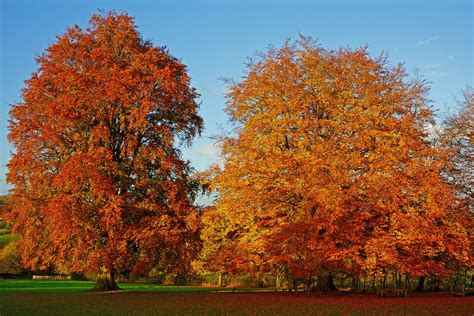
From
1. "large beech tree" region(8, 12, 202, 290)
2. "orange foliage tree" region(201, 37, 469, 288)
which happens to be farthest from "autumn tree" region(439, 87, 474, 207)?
"large beech tree" region(8, 12, 202, 290)

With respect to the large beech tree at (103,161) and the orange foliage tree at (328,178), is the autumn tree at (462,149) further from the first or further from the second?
the large beech tree at (103,161)

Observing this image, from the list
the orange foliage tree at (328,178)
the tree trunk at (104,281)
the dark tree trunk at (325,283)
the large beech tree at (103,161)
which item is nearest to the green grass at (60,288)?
the tree trunk at (104,281)

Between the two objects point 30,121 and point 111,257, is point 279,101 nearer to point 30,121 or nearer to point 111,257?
point 111,257

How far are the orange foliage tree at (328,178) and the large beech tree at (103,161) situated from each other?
3385mm

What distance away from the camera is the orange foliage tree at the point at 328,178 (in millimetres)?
29203

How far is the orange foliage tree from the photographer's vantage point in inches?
1150

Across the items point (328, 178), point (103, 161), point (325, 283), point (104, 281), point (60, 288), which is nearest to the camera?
point (328, 178)

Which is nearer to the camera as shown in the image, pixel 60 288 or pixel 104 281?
pixel 104 281

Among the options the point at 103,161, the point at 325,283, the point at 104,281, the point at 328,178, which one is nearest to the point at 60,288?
the point at 104,281

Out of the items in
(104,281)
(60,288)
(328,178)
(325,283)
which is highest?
(328,178)

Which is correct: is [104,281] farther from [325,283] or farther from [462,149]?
[462,149]

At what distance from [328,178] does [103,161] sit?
47.8 feet

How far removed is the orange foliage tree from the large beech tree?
133 inches

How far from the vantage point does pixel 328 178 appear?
2927 centimetres
